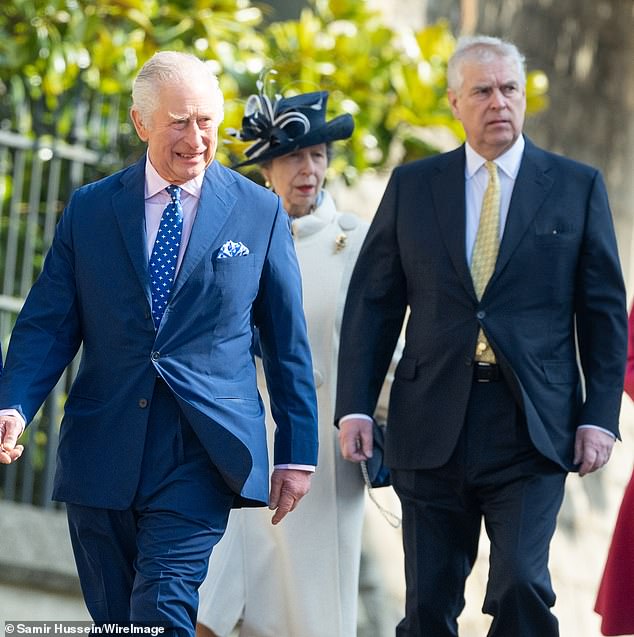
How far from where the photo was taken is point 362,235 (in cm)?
591

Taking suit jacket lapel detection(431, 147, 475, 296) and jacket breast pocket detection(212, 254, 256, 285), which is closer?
jacket breast pocket detection(212, 254, 256, 285)

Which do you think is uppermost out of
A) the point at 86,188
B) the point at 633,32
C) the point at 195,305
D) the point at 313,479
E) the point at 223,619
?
the point at 633,32

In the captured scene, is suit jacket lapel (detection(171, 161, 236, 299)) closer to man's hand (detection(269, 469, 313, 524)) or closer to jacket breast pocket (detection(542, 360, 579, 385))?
man's hand (detection(269, 469, 313, 524))

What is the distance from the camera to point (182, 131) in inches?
183

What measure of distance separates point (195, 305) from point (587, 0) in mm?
7194

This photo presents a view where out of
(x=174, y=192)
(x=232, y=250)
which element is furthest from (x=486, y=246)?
(x=174, y=192)

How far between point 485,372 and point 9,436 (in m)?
1.50

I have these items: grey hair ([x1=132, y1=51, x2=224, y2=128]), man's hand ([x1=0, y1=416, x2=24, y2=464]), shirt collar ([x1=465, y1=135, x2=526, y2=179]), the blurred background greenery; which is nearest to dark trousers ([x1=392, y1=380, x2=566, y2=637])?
shirt collar ([x1=465, y1=135, x2=526, y2=179])

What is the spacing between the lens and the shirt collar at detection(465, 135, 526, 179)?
5379mm

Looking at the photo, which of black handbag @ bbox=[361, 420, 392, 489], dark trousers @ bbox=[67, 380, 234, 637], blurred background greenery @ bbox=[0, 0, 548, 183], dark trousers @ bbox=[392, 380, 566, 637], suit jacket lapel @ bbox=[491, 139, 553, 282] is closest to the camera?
dark trousers @ bbox=[67, 380, 234, 637]

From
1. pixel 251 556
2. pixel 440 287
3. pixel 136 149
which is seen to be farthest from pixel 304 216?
pixel 136 149

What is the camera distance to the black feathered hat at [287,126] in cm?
584

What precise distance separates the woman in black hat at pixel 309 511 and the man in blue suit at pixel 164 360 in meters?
0.98

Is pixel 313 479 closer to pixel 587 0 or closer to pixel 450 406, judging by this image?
pixel 450 406
